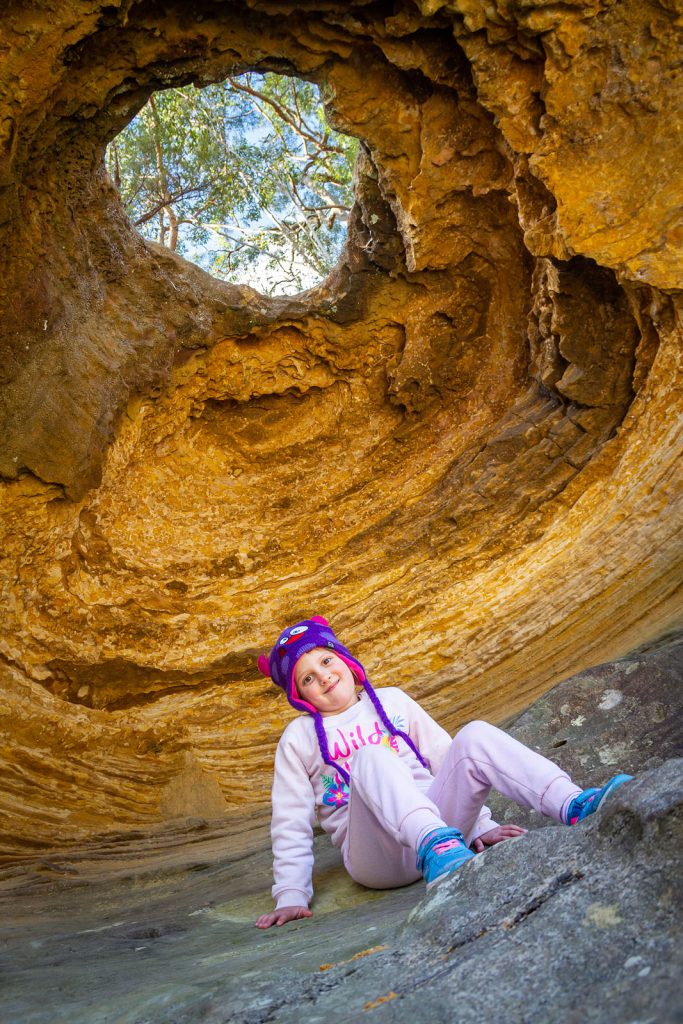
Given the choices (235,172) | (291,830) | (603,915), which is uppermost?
(235,172)

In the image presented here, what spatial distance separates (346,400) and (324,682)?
367 centimetres

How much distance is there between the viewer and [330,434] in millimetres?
6371

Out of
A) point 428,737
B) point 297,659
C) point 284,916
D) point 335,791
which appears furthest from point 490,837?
point 297,659

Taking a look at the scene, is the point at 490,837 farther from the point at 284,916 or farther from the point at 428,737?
the point at 284,916

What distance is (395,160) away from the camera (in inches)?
207

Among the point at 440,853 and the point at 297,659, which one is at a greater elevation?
the point at 297,659

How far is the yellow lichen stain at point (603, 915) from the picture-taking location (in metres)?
1.47

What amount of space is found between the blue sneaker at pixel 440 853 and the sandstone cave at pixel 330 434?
2.96 feet

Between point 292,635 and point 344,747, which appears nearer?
point 344,747

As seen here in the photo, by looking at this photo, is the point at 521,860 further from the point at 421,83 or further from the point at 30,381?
the point at 421,83

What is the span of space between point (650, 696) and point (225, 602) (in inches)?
118

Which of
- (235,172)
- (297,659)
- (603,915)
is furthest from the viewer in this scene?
(235,172)

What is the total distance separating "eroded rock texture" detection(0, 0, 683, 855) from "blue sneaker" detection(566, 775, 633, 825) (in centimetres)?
248

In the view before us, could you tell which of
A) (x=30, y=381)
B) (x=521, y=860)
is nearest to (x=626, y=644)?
(x=521, y=860)
